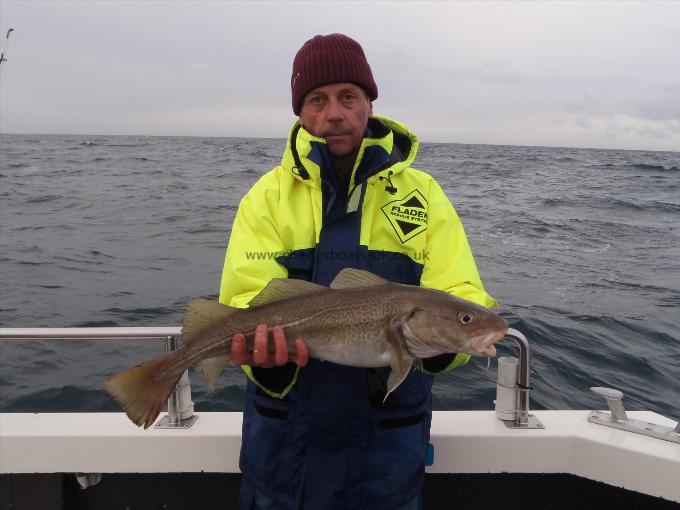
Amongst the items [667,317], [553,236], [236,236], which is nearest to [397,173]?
[236,236]

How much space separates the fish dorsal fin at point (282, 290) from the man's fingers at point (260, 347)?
0.56 feet

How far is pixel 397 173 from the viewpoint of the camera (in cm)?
301

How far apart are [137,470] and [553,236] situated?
56.7 feet

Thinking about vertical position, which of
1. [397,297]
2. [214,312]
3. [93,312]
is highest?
[397,297]

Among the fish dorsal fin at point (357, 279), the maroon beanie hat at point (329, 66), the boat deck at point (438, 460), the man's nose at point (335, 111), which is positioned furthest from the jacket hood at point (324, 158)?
the boat deck at point (438, 460)

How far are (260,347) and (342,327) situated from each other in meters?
0.42

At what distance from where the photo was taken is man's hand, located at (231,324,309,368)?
256cm

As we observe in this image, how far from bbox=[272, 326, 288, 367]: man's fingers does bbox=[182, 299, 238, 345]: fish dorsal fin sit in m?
0.31

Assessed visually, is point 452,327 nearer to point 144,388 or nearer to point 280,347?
point 280,347

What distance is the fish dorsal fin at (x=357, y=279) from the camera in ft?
8.84

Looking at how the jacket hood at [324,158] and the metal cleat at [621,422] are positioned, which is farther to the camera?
the metal cleat at [621,422]

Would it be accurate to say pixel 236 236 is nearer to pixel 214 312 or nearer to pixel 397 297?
pixel 214 312

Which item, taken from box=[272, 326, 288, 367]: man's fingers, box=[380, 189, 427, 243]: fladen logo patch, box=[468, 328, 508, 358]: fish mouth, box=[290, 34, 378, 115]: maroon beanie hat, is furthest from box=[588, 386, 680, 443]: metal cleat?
box=[290, 34, 378, 115]: maroon beanie hat
